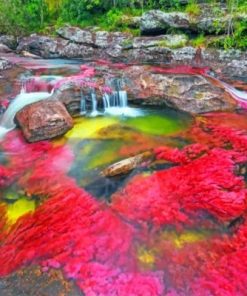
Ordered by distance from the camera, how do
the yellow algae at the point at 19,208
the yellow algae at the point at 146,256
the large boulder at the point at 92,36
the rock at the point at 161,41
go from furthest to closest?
the large boulder at the point at 92,36, the rock at the point at 161,41, the yellow algae at the point at 19,208, the yellow algae at the point at 146,256

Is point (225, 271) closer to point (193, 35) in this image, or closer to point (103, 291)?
point (103, 291)

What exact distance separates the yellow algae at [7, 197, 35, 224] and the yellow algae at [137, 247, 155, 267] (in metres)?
1.84

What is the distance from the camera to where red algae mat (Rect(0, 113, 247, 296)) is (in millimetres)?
3596

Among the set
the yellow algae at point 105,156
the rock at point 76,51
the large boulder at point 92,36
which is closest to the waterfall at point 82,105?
the yellow algae at point 105,156

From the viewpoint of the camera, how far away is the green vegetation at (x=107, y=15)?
12445 mm

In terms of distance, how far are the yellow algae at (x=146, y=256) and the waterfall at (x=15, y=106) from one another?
482cm

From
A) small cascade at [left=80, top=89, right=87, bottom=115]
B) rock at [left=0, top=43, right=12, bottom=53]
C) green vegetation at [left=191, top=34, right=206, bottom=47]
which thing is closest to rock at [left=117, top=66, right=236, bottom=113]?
small cascade at [left=80, top=89, right=87, bottom=115]

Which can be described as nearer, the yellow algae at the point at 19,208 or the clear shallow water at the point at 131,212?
the clear shallow water at the point at 131,212

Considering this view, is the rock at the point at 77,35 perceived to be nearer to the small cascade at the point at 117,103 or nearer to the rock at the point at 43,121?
the small cascade at the point at 117,103

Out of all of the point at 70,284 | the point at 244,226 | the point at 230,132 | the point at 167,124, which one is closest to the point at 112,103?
the point at 167,124

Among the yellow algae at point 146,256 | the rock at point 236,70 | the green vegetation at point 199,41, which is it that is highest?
the green vegetation at point 199,41

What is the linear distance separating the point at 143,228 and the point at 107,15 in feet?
45.8

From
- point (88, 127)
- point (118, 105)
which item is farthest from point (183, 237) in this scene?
point (118, 105)

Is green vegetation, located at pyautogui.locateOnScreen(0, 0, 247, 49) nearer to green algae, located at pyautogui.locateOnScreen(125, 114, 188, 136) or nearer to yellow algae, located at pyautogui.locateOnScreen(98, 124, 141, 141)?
green algae, located at pyautogui.locateOnScreen(125, 114, 188, 136)
